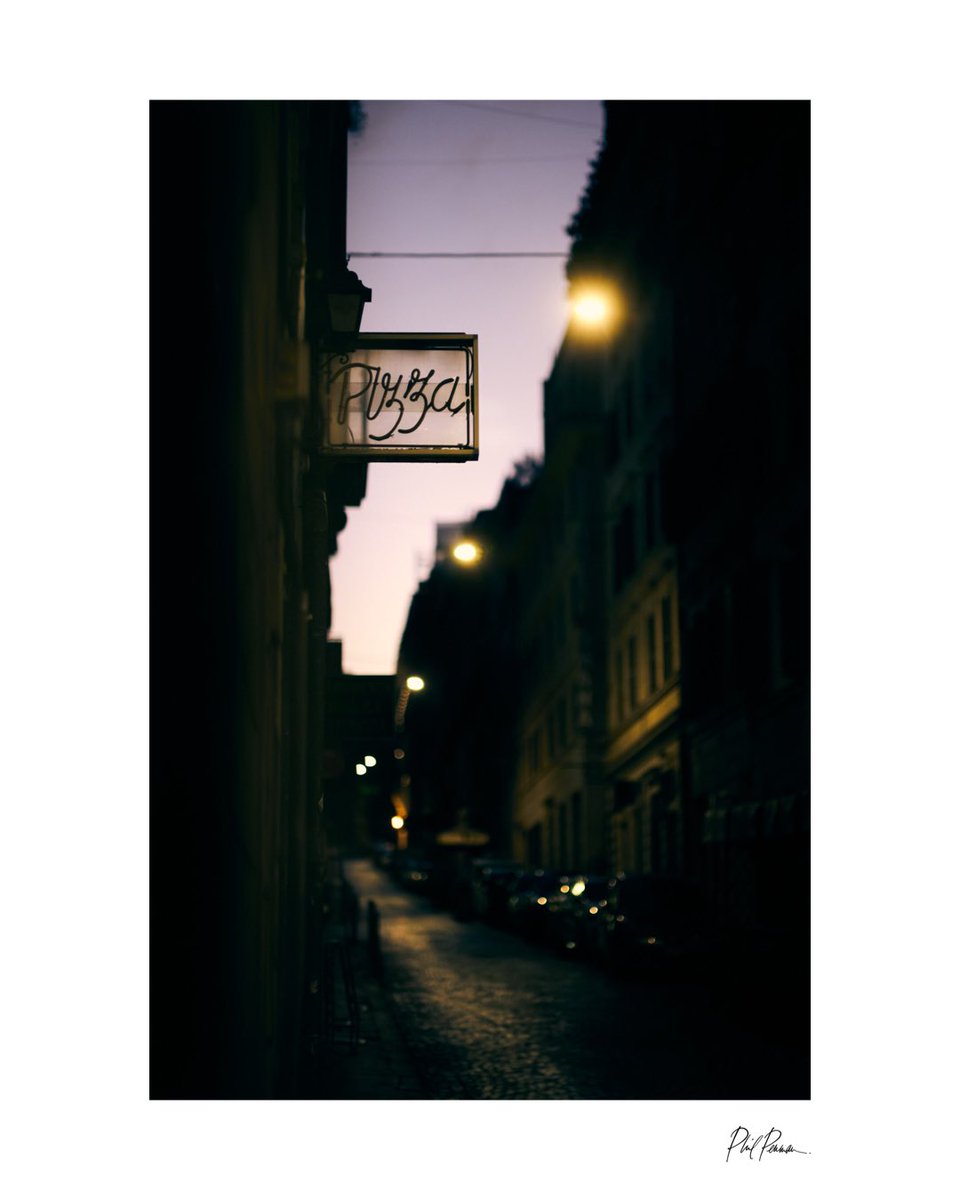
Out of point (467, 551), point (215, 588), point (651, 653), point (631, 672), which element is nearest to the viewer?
point (215, 588)

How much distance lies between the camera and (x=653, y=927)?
23375 mm

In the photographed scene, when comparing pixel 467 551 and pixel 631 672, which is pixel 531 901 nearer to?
pixel 467 551

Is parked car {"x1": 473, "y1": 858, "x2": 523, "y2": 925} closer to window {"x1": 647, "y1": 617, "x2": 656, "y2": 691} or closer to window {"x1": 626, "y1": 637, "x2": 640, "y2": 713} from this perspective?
window {"x1": 626, "y1": 637, "x2": 640, "y2": 713}

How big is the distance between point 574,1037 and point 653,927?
7209 millimetres

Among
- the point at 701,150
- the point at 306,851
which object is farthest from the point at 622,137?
the point at 306,851

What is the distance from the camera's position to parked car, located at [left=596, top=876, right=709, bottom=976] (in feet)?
74.4

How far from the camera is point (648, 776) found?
40.2 m

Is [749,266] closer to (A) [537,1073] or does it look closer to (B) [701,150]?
(B) [701,150]

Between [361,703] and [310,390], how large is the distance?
6.56 meters

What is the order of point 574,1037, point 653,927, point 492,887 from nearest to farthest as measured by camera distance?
1. point 574,1037
2. point 653,927
3. point 492,887

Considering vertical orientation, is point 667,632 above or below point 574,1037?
above

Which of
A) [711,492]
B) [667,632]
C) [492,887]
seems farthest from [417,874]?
[711,492]
